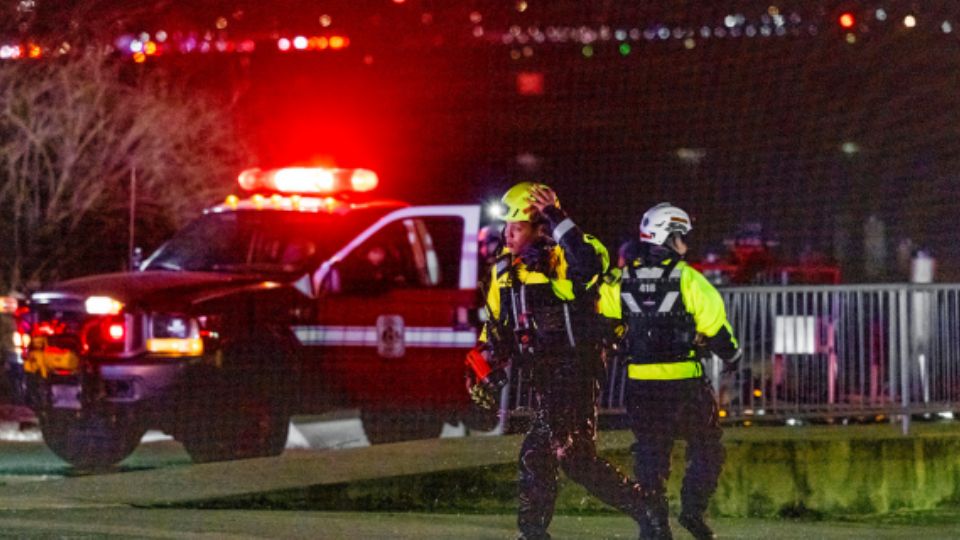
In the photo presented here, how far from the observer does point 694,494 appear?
26.5ft

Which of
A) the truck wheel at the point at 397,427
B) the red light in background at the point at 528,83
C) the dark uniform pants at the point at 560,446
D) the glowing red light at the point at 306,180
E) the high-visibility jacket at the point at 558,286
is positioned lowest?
the truck wheel at the point at 397,427

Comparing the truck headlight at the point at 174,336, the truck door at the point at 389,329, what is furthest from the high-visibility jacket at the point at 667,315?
the truck headlight at the point at 174,336

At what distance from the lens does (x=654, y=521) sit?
755cm

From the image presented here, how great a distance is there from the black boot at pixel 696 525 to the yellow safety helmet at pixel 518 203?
68.8 inches

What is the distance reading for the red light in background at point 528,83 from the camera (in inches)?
1447

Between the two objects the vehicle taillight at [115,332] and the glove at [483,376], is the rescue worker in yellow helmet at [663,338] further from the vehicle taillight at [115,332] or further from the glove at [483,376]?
the vehicle taillight at [115,332]

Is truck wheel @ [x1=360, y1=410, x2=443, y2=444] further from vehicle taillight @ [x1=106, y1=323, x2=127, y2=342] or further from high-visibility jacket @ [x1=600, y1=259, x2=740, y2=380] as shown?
high-visibility jacket @ [x1=600, y1=259, x2=740, y2=380]

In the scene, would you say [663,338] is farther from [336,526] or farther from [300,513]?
[300,513]

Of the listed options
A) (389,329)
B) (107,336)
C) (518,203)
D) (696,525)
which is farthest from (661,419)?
(107,336)

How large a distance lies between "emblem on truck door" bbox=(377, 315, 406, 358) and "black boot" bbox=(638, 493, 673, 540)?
4598mm

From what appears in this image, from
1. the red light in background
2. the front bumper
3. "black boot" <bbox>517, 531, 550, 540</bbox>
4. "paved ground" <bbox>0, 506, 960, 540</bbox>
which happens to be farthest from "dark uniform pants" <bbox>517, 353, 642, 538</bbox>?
the red light in background

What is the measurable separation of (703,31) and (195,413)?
23.4 m

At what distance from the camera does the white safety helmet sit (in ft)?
25.3

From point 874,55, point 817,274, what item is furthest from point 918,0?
point 817,274
